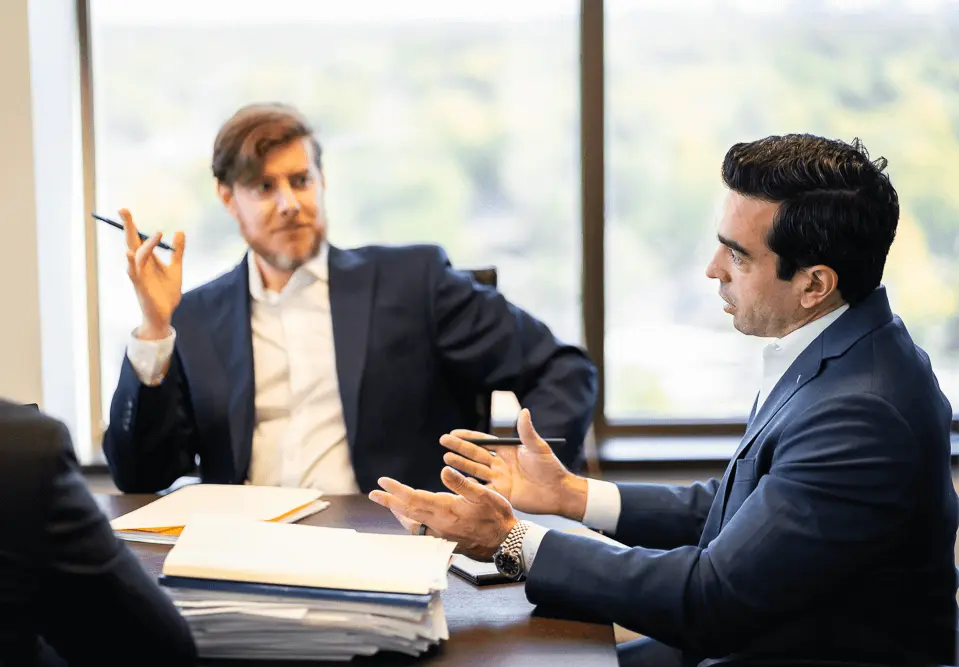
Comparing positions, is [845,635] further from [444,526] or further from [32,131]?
[32,131]

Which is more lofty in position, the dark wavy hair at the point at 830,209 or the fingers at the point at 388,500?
the dark wavy hair at the point at 830,209

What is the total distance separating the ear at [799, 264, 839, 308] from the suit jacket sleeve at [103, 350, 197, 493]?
1.35 meters

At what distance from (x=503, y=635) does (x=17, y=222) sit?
218 cm

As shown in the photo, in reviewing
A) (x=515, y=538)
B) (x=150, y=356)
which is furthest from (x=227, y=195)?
(x=515, y=538)

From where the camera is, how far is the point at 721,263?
5.43 ft

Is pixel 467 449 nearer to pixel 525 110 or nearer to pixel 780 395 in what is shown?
pixel 780 395

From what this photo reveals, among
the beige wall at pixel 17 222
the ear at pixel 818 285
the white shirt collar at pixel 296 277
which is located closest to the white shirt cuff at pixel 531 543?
the ear at pixel 818 285

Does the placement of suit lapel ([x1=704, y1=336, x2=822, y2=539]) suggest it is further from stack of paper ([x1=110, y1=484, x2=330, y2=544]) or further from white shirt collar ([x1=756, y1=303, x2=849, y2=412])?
stack of paper ([x1=110, y1=484, x2=330, y2=544])

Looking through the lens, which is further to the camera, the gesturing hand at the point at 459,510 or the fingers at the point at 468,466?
the fingers at the point at 468,466

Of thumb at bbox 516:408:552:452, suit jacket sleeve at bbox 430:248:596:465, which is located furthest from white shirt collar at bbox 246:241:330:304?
thumb at bbox 516:408:552:452

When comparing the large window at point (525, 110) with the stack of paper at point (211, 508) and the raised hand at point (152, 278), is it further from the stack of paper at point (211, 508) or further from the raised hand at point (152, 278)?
the stack of paper at point (211, 508)

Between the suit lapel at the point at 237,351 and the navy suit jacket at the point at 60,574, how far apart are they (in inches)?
50.7

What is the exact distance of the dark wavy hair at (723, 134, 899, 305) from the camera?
1474mm

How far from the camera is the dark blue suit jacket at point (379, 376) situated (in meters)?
2.22
